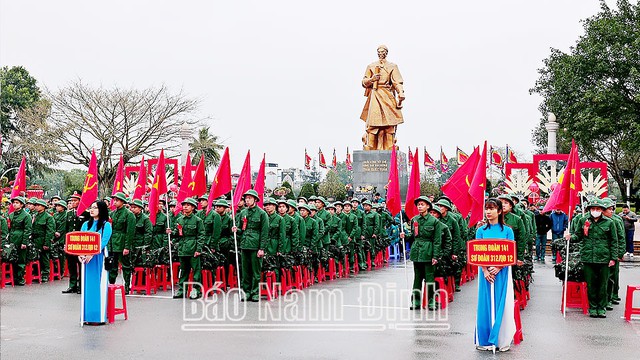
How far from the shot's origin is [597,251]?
38.1 ft

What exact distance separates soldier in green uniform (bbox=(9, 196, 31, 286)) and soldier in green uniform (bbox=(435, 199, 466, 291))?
797cm

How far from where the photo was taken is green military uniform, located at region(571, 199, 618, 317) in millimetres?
11578

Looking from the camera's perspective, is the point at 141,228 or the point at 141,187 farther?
the point at 141,187

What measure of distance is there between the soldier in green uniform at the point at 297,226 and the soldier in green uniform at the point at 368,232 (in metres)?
4.30

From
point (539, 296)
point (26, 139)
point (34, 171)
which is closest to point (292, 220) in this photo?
point (539, 296)

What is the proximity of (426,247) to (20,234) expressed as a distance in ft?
27.0

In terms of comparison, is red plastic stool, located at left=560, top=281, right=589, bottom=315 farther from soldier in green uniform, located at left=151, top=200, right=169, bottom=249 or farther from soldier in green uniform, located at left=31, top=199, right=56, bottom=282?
soldier in green uniform, located at left=31, top=199, right=56, bottom=282

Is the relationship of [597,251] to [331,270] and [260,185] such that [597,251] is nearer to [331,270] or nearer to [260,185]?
[260,185]

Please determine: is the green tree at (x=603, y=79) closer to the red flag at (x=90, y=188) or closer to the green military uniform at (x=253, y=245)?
the green military uniform at (x=253, y=245)

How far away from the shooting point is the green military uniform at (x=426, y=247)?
38.7ft

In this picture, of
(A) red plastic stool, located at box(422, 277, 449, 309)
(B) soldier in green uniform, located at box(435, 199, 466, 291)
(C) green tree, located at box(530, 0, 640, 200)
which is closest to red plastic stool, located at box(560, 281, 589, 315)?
(A) red plastic stool, located at box(422, 277, 449, 309)

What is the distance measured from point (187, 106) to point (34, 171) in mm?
14041

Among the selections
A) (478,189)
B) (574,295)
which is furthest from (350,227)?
(478,189)

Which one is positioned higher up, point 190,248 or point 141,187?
point 141,187
